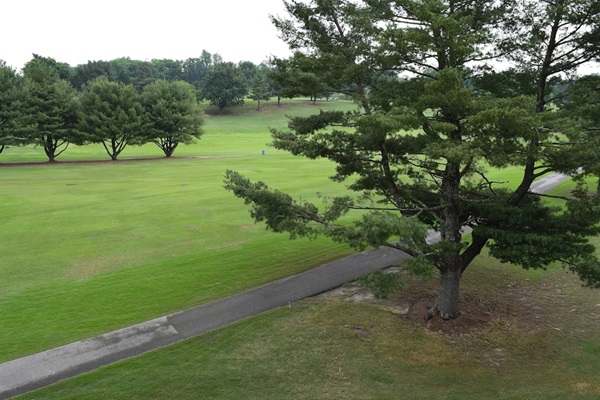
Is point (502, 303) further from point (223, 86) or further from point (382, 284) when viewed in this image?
point (223, 86)

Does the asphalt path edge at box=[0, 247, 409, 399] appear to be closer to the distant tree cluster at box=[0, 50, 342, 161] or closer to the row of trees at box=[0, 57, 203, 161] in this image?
the distant tree cluster at box=[0, 50, 342, 161]

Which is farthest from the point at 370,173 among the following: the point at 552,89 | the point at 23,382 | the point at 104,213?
the point at 104,213

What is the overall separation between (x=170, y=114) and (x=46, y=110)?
51.5 ft

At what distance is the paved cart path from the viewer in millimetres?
10570

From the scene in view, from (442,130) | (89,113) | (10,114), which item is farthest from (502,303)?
(10,114)

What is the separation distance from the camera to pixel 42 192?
3441 centimetres

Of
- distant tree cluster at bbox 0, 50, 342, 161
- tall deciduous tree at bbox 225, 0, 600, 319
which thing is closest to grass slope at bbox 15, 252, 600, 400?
tall deciduous tree at bbox 225, 0, 600, 319

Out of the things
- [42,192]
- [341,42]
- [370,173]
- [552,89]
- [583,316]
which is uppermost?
[341,42]

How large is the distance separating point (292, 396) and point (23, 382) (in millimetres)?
6498

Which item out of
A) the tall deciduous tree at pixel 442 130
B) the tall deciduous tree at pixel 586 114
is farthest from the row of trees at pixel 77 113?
the tall deciduous tree at pixel 586 114

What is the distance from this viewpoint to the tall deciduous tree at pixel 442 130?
9.63 metres

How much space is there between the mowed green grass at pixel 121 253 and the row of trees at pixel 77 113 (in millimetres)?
18485

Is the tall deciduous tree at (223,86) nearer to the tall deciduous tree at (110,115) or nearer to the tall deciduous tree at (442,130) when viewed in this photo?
the tall deciduous tree at (110,115)

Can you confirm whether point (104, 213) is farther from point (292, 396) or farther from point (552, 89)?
point (552, 89)
